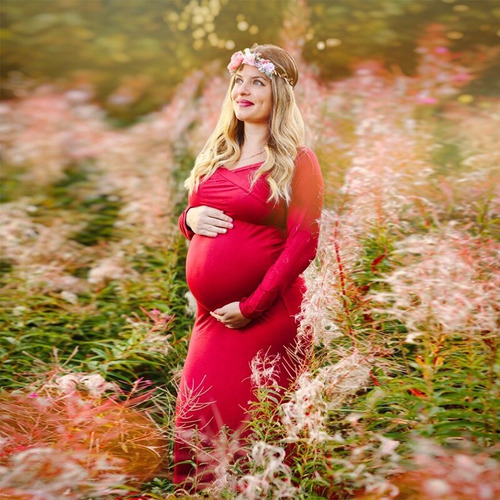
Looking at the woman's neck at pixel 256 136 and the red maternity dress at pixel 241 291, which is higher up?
the woman's neck at pixel 256 136

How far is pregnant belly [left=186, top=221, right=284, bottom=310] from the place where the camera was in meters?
2.76

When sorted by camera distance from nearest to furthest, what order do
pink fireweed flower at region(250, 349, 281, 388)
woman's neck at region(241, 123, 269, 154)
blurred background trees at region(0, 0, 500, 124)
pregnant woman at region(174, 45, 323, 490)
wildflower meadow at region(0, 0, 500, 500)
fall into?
wildflower meadow at region(0, 0, 500, 500), pink fireweed flower at region(250, 349, 281, 388), pregnant woman at region(174, 45, 323, 490), woman's neck at region(241, 123, 269, 154), blurred background trees at region(0, 0, 500, 124)

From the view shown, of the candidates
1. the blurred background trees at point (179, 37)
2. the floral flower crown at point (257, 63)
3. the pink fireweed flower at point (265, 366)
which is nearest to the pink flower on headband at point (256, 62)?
the floral flower crown at point (257, 63)

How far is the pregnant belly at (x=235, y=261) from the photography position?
276 centimetres

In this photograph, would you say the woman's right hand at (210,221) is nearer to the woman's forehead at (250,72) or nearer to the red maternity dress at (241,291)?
the red maternity dress at (241,291)

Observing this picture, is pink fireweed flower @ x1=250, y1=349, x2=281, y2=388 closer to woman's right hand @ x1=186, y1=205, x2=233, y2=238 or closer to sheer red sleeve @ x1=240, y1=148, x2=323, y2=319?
sheer red sleeve @ x1=240, y1=148, x2=323, y2=319

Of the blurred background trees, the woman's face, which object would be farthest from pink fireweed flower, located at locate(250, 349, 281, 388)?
the blurred background trees

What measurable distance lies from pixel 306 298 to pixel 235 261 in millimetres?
371

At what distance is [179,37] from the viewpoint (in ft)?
17.9

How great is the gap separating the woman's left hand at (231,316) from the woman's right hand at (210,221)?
0.30m

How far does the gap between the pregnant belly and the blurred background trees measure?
6.80 ft

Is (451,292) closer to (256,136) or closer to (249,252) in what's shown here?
(249,252)

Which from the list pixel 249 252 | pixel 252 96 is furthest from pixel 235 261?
pixel 252 96

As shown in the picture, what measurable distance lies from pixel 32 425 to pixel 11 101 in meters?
3.92
